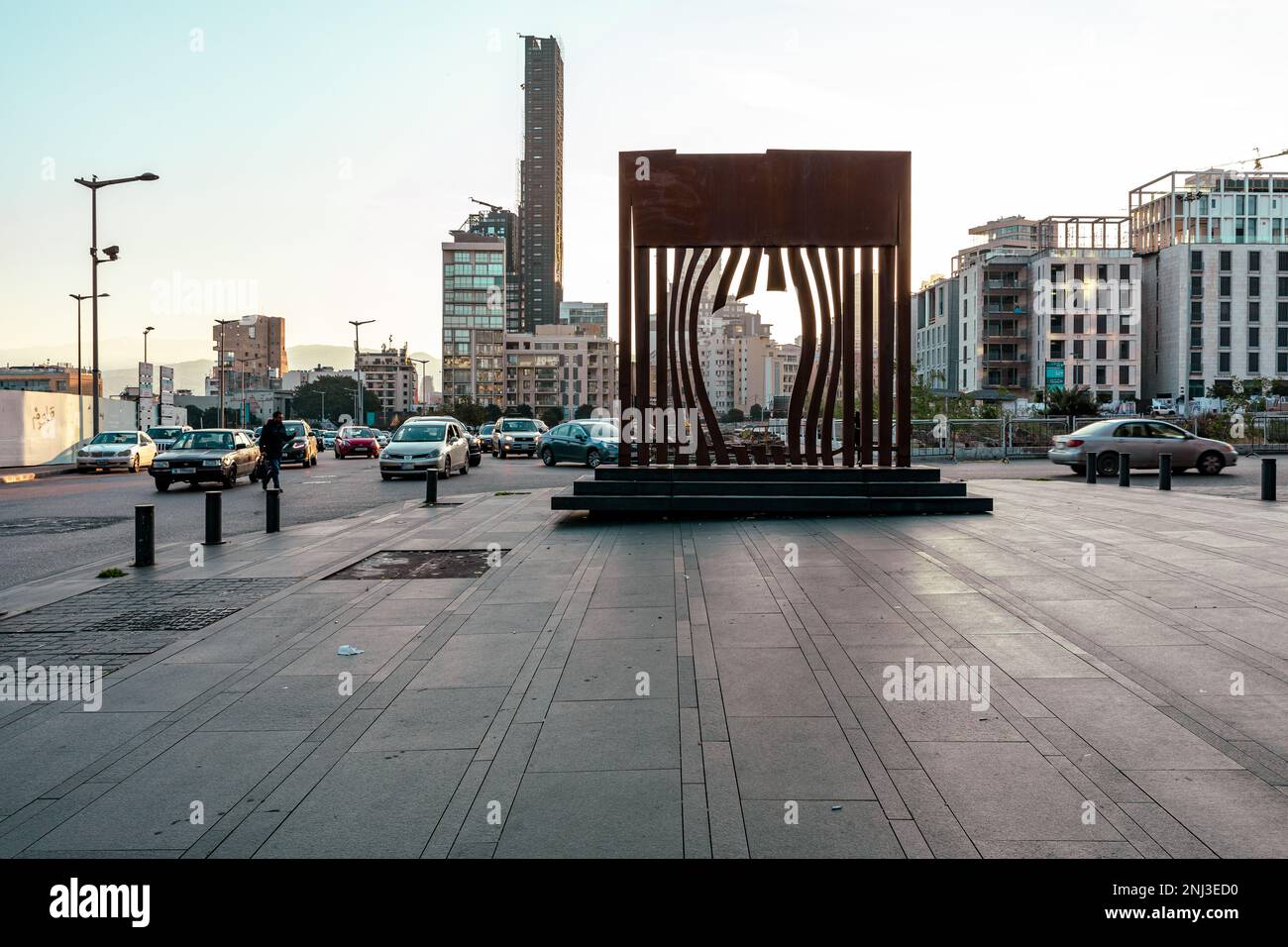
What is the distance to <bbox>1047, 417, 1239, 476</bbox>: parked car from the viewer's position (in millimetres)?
23500

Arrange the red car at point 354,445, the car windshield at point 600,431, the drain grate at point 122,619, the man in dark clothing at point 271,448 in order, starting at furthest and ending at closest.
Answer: the red car at point 354,445
the car windshield at point 600,431
the man in dark clothing at point 271,448
the drain grate at point 122,619

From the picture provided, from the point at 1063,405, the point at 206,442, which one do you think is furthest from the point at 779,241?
the point at 1063,405

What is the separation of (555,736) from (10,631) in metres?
5.00

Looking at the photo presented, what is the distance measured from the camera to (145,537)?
408 inches

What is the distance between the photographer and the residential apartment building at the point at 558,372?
544ft

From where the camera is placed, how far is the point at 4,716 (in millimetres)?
5137

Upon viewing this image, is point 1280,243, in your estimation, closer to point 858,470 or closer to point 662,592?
point 858,470

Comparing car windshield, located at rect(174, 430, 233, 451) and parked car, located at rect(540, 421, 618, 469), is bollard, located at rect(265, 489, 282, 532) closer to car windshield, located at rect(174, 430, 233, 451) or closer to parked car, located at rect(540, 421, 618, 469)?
car windshield, located at rect(174, 430, 233, 451)

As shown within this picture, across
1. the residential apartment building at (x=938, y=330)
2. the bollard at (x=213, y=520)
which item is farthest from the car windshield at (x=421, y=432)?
the residential apartment building at (x=938, y=330)

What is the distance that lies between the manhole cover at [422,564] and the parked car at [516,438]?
28.5 meters

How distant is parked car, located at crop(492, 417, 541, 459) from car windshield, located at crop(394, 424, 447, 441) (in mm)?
12190

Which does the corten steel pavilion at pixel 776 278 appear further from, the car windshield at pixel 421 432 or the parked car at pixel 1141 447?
the car windshield at pixel 421 432
